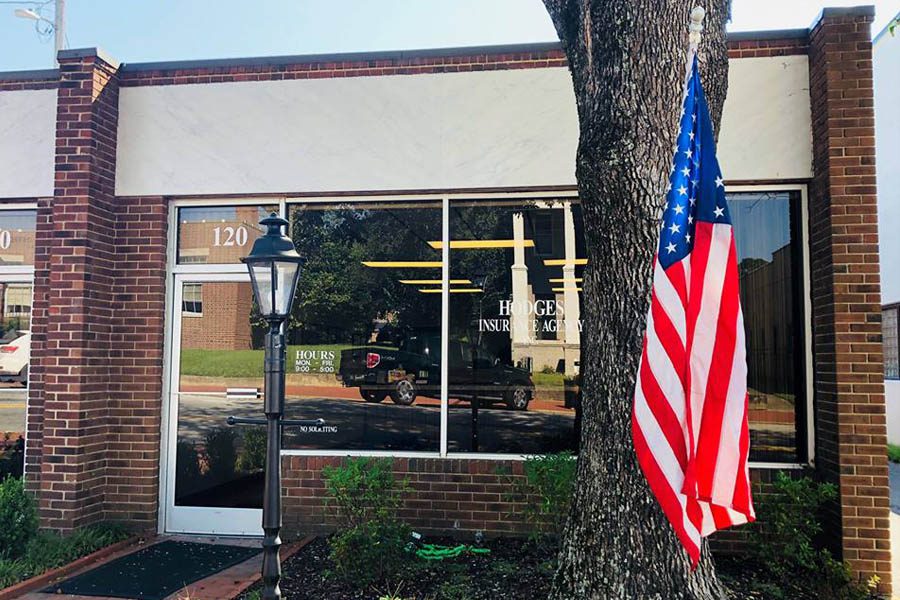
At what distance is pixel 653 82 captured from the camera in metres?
3.74

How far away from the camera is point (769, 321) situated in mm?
6012

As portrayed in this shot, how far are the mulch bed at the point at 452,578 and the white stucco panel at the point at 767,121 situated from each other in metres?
3.73

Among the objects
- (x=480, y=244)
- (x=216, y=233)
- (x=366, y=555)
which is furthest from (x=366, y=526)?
(x=216, y=233)

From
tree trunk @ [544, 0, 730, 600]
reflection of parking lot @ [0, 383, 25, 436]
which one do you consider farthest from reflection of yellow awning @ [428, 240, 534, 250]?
reflection of parking lot @ [0, 383, 25, 436]

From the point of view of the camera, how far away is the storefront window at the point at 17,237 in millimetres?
6762

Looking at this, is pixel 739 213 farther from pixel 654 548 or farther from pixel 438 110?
pixel 654 548

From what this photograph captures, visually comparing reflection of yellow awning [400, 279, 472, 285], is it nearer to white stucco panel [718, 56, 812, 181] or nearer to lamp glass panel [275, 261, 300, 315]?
lamp glass panel [275, 261, 300, 315]

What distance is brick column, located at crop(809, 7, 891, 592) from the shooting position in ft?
17.4

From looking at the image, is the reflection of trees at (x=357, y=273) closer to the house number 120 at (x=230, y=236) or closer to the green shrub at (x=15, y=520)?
the house number 120 at (x=230, y=236)

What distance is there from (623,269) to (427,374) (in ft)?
9.83

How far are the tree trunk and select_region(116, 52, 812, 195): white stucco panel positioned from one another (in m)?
2.27

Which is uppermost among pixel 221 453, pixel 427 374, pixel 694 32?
pixel 694 32

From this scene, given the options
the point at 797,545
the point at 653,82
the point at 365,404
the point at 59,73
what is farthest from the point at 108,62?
the point at 797,545

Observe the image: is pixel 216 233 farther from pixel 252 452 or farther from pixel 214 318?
pixel 252 452
